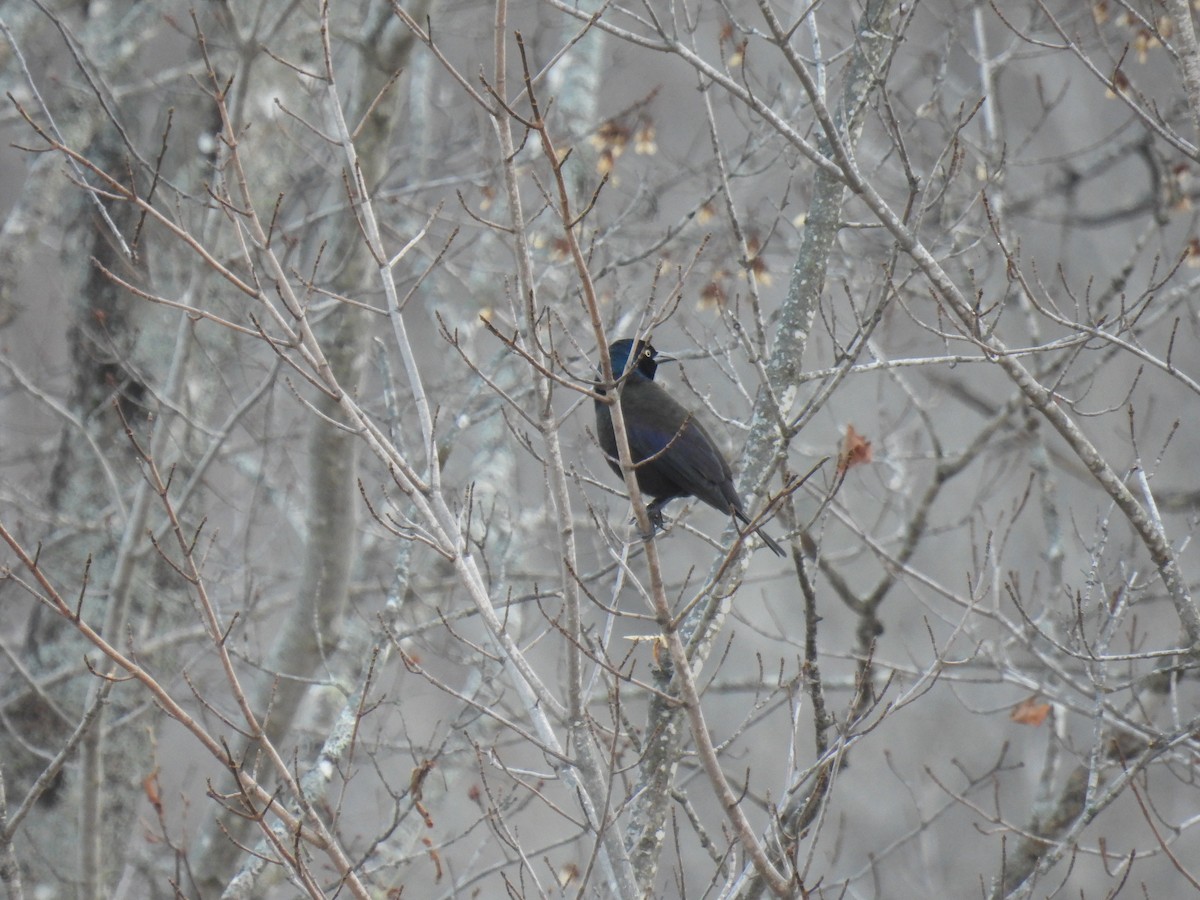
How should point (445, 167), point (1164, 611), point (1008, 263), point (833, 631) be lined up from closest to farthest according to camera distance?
point (1008, 263) → point (445, 167) → point (1164, 611) → point (833, 631)

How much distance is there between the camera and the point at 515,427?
3779 mm

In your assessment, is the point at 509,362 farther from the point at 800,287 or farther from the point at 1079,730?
the point at 1079,730

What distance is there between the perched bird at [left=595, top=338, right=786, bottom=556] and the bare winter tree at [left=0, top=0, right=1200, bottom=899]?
0.17 metres

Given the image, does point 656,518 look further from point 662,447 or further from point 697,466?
point 697,466

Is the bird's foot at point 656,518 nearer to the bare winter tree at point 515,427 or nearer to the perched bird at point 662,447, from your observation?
the perched bird at point 662,447

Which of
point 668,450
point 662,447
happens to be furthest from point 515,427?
point 662,447

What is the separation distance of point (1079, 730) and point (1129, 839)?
5.48 feet

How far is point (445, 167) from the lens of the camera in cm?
938

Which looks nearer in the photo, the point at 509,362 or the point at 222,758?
the point at 222,758

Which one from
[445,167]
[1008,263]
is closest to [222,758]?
[1008,263]

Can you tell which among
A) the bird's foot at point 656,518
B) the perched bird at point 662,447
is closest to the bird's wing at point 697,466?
the perched bird at point 662,447

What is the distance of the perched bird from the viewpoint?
450 cm

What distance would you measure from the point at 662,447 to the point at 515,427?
1182 mm

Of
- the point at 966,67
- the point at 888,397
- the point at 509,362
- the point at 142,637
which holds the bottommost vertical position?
the point at 142,637
